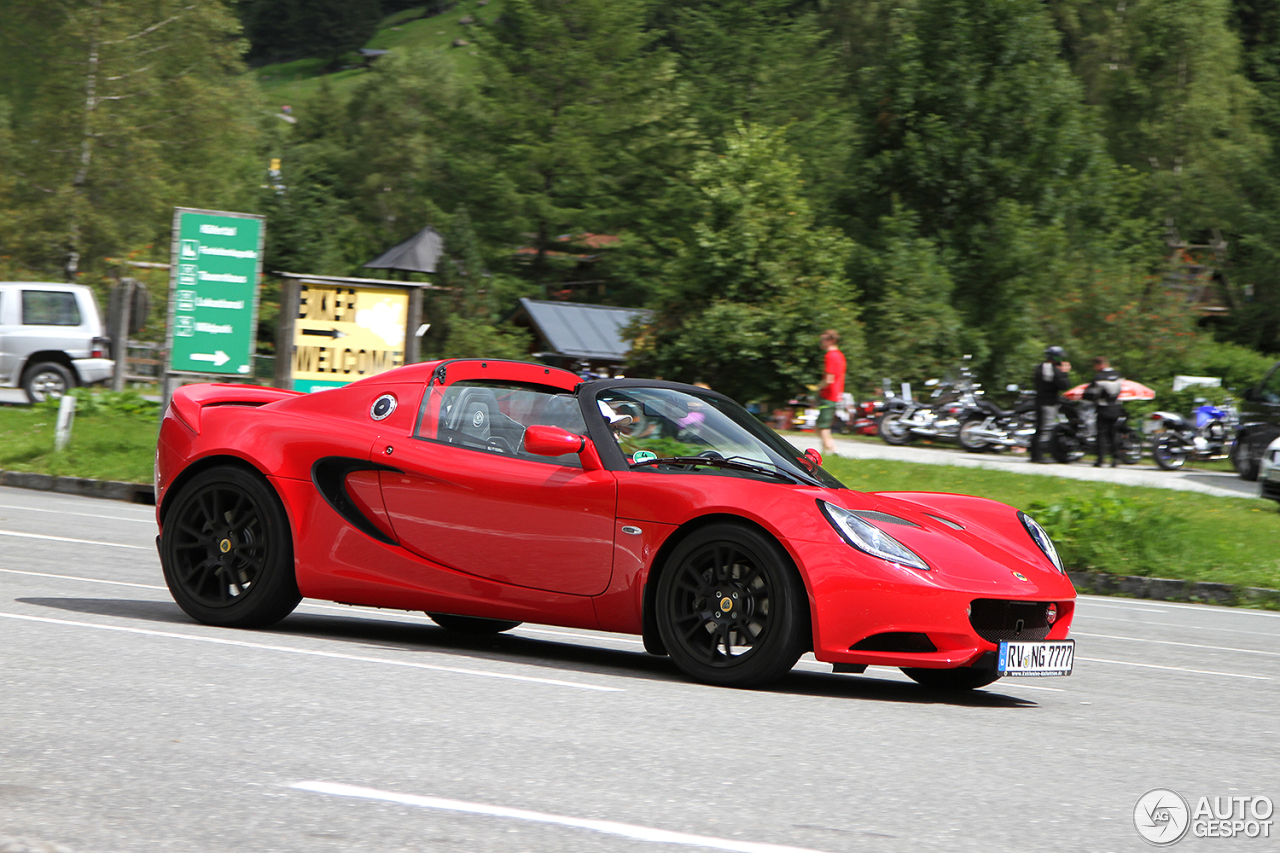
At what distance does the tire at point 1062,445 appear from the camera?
24.7 meters

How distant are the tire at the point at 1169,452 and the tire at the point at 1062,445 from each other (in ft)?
4.81

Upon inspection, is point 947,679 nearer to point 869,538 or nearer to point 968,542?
point 968,542

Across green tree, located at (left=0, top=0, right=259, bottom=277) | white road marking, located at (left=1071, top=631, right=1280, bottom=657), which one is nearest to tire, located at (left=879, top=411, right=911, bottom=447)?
white road marking, located at (left=1071, top=631, right=1280, bottom=657)

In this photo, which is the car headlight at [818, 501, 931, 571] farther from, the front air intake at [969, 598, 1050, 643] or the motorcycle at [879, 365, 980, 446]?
the motorcycle at [879, 365, 980, 446]

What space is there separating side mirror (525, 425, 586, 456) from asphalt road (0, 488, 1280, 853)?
38.4 inches

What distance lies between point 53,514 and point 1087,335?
99.5 ft

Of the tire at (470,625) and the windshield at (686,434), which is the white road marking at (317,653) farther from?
the tire at (470,625)

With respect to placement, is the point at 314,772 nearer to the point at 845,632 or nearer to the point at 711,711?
the point at 711,711

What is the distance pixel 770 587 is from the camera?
19.6 ft

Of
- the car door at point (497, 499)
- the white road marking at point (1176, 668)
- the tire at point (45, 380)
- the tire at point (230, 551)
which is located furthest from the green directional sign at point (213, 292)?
the white road marking at point (1176, 668)

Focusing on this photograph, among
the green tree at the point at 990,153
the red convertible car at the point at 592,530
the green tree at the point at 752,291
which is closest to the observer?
the red convertible car at the point at 592,530

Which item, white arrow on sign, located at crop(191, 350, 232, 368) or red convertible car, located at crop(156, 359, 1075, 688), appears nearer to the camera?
red convertible car, located at crop(156, 359, 1075, 688)

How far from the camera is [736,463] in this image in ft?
21.6

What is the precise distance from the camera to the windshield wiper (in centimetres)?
653
